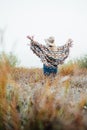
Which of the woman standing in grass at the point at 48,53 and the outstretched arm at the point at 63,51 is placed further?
the outstretched arm at the point at 63,51

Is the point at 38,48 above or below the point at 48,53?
above

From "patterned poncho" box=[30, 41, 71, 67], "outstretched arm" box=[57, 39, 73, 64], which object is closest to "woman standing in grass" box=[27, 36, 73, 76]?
"patterned poncho" box=[30, 41, 71, 67]

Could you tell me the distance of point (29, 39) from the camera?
13945mm

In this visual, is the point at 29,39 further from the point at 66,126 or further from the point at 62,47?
the point at 66,126

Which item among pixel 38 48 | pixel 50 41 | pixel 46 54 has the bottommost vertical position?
pixel 46 54

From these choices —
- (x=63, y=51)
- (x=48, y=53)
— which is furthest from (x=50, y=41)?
(x=63, y=51)

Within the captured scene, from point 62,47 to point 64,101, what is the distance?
9639mm

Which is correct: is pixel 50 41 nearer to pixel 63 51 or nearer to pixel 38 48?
pixel 38 48

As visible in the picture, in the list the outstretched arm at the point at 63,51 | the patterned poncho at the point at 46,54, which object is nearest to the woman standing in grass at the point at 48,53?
the patterned poncho at the point at 46,54

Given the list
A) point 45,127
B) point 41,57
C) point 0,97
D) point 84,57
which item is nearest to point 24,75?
point 41,57

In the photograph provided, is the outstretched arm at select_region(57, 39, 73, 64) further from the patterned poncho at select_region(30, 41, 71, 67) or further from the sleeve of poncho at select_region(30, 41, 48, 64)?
the sleeve of poncho at select_region(30, 41, 48, 64)

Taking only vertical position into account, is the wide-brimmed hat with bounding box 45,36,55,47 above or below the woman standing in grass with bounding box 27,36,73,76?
above

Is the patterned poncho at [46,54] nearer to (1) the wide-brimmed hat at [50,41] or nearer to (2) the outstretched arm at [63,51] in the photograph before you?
(2) the outstretched arm at [63,51]

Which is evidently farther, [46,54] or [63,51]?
[63,51]
